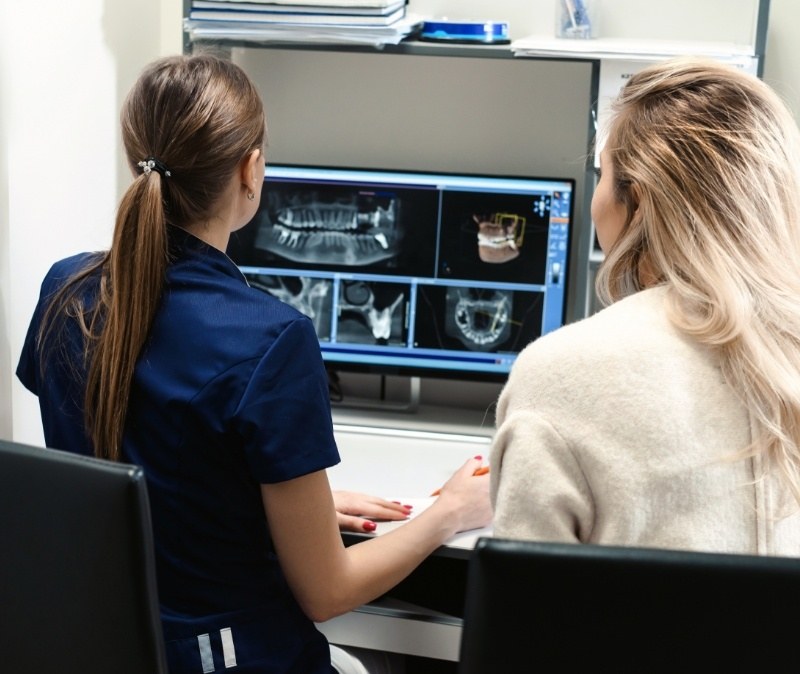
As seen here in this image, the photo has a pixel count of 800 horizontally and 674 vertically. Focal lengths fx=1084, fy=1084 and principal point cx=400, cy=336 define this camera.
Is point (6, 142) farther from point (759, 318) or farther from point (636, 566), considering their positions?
point (636, 566)

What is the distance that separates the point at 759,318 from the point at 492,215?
1107 millimetres

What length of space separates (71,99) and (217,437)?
1005mm

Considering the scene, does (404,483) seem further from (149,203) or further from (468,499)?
(149,203)

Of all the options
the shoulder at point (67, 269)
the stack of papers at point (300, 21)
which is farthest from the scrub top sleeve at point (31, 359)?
the stack of papers at point (300, 21)

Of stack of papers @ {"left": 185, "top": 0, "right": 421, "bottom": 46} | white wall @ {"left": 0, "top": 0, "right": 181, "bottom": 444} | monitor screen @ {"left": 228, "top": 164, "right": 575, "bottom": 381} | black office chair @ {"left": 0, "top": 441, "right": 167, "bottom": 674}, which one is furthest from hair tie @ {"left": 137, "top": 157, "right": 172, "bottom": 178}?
monitor screen @ {"left": 228, "top": 164, "right": 575, "bottom": 381}

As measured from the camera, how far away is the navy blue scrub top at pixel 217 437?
45.7 inches

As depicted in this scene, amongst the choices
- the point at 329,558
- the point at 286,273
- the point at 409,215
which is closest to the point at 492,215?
the point at 409,215

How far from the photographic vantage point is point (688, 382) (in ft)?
3.31

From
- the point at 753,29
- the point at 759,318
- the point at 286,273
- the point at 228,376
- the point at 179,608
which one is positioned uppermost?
the point at 753,29

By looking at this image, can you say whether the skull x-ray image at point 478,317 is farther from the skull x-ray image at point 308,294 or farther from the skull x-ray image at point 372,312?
the skull x-ray image at point 308,294

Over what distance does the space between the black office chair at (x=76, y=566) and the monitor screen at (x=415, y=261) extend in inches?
47.2

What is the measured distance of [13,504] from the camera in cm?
99

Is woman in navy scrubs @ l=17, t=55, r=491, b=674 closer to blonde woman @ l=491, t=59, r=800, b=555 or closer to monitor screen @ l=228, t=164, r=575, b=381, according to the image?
blonde woman @ l=491, t=59, r=800, b=555

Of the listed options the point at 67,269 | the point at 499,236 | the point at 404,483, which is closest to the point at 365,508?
the point at 404,483
